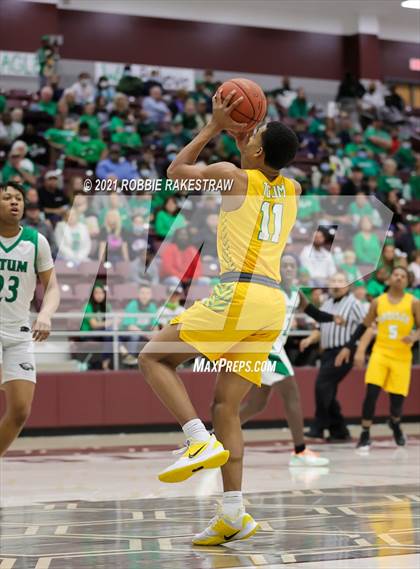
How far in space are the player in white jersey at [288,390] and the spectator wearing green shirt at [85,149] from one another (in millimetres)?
6410

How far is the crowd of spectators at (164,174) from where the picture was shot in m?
11.9

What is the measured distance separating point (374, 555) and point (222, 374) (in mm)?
1158

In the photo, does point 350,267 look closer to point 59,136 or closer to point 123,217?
point 123,217

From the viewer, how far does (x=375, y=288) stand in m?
13.6

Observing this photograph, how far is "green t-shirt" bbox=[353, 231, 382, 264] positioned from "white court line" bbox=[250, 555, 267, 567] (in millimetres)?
9494

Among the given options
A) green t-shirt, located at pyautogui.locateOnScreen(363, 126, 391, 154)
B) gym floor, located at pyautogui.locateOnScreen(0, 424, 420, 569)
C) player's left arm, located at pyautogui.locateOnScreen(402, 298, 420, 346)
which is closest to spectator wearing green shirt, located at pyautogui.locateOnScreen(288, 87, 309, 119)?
green t-shirt, located at pyautogui.locateOnScreen(363, 126, 391, 154)

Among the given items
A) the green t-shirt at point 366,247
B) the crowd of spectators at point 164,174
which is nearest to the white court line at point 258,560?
the crowd of spectators at point 164,174

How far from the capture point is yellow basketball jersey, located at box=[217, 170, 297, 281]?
5.06m

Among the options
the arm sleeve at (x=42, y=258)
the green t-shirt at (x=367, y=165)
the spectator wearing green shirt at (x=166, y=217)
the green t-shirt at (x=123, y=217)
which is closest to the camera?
the arm sleeve at (x=42, y=258)

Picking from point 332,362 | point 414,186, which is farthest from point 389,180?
point 332,362

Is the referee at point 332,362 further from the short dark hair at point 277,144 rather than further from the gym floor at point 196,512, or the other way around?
the short dark hair at point 277,144

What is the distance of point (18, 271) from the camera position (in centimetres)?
603

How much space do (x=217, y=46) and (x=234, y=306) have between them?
52.0 feet

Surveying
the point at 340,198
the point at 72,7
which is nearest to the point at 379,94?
the point at 340,198
